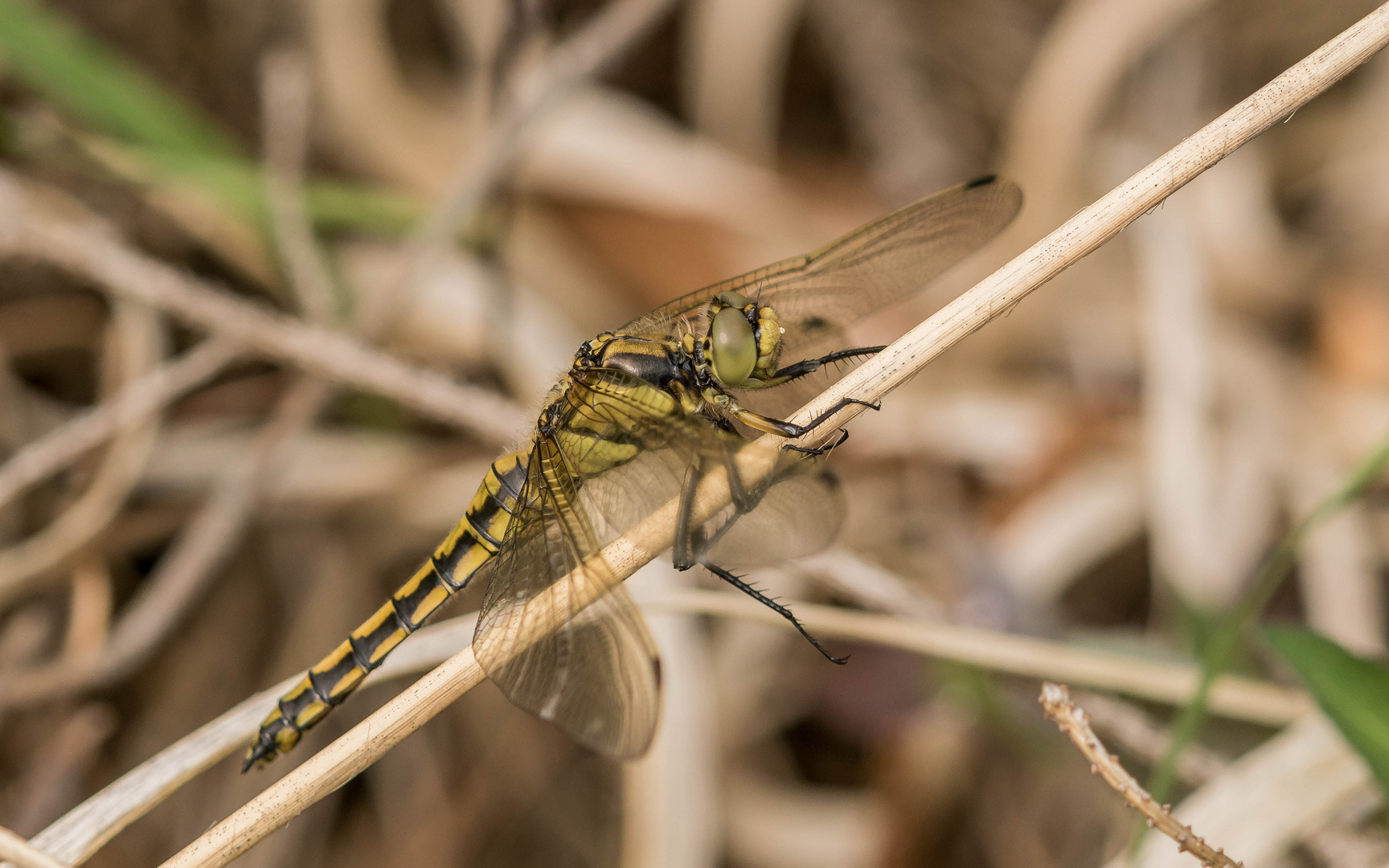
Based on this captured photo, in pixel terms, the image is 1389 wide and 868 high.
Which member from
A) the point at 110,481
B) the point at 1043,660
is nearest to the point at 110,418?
the point at 110,481

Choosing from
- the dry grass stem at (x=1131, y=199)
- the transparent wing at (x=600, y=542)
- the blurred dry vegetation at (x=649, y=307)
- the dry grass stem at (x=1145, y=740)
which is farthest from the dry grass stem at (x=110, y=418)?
the dry grass stem at (x=1145, y=740)

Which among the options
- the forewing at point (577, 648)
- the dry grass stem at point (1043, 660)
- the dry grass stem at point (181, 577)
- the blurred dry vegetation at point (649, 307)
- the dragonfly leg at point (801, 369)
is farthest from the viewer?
→ the blurred dry vegetation at point (649, 307)

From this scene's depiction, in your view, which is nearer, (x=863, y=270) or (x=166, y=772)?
(x=166, y=772)

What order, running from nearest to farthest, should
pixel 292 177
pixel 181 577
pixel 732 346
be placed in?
pixel 732 346 < pixel 181 577 < pixel 292 177

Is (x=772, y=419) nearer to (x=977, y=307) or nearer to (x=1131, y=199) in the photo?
(x=977, y=307)

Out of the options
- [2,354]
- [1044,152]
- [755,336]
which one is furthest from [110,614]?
[1044,152]

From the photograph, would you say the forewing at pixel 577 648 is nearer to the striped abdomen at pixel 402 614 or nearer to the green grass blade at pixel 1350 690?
the striped abdomen at pixel 402 614

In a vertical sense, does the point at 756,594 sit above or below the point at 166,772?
below
